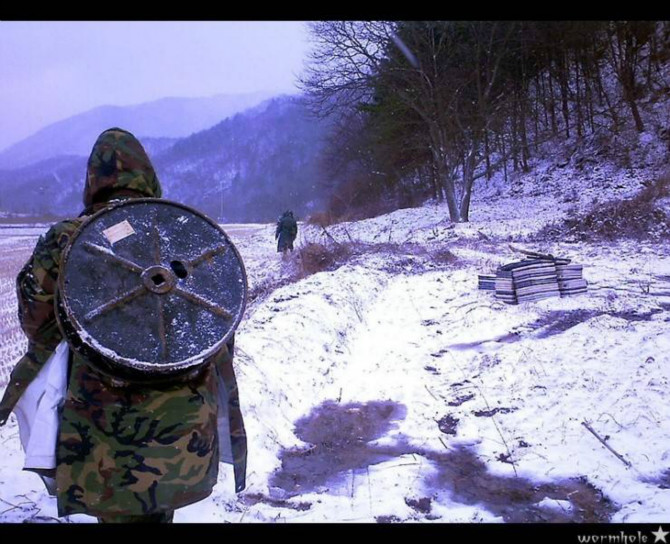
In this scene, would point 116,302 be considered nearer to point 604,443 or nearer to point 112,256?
point 112,256

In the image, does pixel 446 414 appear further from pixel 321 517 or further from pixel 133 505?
pixel 133 505

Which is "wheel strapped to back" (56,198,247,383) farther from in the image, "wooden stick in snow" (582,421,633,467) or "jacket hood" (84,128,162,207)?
"wooden stick in snow" (582,421,633,467)

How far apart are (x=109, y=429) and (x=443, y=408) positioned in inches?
134

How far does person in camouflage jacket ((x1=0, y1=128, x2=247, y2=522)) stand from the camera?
194cm

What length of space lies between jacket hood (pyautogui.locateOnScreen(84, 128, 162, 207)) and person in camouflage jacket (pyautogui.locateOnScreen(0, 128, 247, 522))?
0.31ft

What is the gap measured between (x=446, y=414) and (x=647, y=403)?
160cm

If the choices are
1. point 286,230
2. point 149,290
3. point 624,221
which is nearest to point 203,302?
point 149,290

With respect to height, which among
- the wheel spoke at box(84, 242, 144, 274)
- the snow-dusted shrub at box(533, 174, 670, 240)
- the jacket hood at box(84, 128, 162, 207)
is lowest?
the snow-dusted shrub at box(533, 174, 670, 240)

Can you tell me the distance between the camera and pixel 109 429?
6.39 ft

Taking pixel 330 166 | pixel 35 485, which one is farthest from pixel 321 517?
pixel 330 166

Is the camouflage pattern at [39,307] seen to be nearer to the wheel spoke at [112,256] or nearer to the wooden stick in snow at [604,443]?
the wheel spoke at [112,256]

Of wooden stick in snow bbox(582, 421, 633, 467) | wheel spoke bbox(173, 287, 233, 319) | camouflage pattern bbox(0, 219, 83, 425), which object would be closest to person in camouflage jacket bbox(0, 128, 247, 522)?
camouflage pattern bbox(0, 219, 83, 425)
